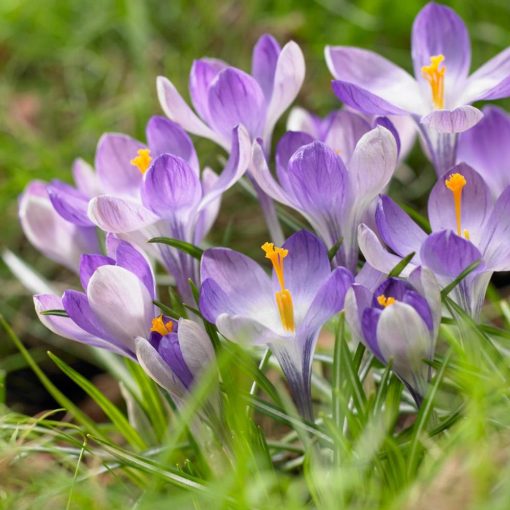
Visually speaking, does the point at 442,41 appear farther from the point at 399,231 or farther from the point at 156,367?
the point at 156,367

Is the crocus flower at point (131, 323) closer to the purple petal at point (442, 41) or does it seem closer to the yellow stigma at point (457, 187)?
the yellow stigma at point (457, 187)

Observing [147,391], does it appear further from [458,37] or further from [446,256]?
[458,37]

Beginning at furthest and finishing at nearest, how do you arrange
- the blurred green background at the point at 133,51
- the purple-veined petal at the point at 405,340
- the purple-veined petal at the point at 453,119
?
1. the blurred green background at the point at 133,51
2. the purple-veined petal at the point at 453,119
3. the purple-veined petal at the point at 405,340

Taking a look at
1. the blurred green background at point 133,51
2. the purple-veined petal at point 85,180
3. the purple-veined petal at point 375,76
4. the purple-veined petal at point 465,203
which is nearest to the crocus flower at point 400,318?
the purple-veined petal at point 465,203

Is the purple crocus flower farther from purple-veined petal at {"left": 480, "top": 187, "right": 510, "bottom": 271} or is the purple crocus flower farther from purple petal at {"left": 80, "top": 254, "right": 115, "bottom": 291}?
purple petal at {"left": 80, "top": 254, "right": 115, "bottom": 291}

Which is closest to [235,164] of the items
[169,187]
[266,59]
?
[169,187]

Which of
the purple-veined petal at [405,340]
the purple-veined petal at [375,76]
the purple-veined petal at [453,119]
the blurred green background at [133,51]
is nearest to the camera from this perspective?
the purple-veined petal at [405,340]
